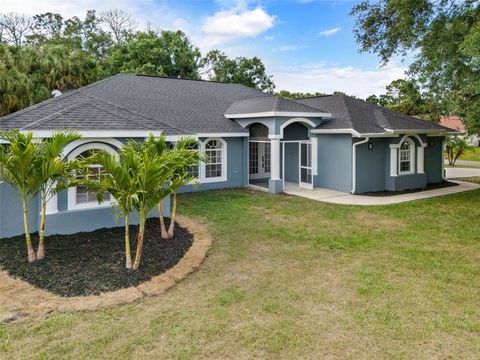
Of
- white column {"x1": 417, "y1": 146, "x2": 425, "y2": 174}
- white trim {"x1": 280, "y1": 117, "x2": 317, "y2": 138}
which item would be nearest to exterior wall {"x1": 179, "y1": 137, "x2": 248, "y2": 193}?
white trim {"x1": 280, "y1": 117, "x2": 317, "y2": 138}

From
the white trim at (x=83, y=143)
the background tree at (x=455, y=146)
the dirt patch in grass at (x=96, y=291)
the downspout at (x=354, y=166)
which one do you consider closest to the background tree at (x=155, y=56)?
the downspout at (x=354, y=166)

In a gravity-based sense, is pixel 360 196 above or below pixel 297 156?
below

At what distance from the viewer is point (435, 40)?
44.8 ft

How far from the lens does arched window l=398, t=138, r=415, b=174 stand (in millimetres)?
17156

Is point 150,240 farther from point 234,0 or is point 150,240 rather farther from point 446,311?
point 234,0

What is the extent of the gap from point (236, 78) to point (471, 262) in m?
33.8

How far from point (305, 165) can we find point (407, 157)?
4.82 metres

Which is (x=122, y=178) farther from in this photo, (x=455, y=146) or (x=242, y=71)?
(x=242, y=71)

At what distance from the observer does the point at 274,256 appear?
8227mm

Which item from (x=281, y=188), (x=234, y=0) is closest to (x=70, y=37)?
(x=234, y=0)

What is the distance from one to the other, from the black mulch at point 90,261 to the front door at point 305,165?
30.0ft

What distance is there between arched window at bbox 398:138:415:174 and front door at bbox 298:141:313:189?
420 centimetres

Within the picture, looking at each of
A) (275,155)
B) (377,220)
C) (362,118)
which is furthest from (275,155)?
(377,220)

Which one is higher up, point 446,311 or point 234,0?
point 234,0
